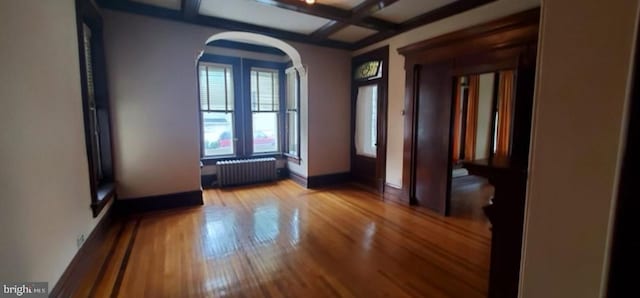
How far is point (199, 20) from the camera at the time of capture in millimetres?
3971

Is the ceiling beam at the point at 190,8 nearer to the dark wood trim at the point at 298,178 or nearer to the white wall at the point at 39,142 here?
the white wall at the point at 39,142

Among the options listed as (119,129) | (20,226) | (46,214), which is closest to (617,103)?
(20,226)

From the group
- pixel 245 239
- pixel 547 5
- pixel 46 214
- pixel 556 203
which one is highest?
pixel 547 5

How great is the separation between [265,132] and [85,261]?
400 cm

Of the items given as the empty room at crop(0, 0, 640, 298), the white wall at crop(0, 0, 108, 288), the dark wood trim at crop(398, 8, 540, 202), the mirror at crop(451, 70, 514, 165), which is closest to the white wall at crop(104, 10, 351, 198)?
the empty room at crop(0, 0, 640, 298)

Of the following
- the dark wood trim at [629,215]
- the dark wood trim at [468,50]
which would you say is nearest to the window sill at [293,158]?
the dark wood trim at [468,50]

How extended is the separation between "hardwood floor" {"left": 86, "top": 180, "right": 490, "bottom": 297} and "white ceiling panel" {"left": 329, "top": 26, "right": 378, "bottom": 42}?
287 centimetres

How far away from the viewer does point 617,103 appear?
760mm

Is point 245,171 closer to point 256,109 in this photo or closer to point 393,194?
point 256,109

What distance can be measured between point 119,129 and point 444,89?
4412 millimetres

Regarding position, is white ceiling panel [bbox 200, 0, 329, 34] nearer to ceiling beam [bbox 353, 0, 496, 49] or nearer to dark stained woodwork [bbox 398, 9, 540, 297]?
ceiling beam [bbox 353, 0, 496, 49]

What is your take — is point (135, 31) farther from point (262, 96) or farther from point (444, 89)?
point (444, 89)

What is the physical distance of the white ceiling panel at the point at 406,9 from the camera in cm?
353

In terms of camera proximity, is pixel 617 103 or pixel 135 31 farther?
pixel 135 31
